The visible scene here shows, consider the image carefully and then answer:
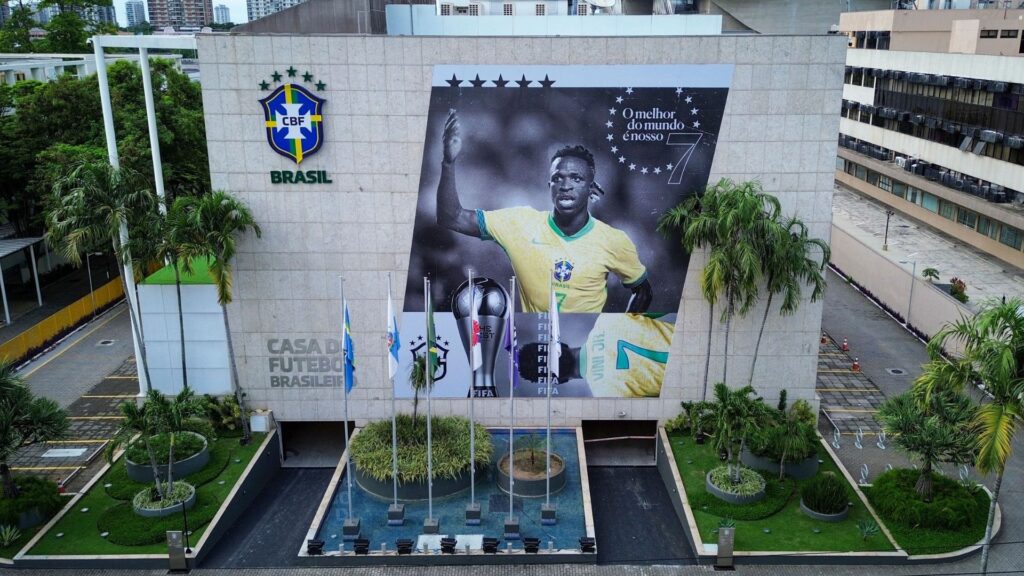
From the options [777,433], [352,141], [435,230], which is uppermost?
[352,141]

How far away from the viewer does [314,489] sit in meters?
33.2

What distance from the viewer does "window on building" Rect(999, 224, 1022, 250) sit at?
48.8 metres

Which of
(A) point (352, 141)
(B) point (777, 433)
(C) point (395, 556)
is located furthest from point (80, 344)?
(B) point (777, 433)

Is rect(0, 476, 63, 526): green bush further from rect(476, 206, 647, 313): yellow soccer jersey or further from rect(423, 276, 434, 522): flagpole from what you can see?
rect(476, 206, 647, 313): yellow soccer jersey

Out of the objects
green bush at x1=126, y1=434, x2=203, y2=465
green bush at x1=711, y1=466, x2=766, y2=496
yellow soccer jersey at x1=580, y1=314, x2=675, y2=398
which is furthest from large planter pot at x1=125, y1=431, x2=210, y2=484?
green bush at x1=711, y1=466, x2=766, y2=496

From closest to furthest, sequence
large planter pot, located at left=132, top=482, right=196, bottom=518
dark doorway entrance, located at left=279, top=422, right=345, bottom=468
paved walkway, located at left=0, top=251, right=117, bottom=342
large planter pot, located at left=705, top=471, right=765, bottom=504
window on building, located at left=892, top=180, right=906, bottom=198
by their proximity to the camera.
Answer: large planter pot, located at left=132, top=482, right=196, bottom=518
large planter pot, located at left=705, top=471, right=765, bottom=504
dark doorway entrance, located at left=279, top=422, right=345, bottom=468
paved walkway, located at left=0, top=251, right=117, bottom=342
window on building, located at left=892, top=180, right=906, bottom=198

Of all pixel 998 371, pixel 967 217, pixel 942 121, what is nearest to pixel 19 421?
pixel 998 371

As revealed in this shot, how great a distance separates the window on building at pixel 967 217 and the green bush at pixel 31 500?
5122 cm

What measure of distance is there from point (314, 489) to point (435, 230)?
10.9 metres

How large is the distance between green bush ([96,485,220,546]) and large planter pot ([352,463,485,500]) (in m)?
5.20

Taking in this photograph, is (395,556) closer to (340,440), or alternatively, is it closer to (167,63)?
(340,440)

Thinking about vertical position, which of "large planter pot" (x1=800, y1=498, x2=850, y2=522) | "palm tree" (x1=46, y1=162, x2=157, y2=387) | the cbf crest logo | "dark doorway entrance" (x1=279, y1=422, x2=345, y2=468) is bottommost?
"dark doorway entrance" (x1=279, y1=422, x2=345, y2=468)

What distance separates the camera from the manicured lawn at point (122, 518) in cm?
2806

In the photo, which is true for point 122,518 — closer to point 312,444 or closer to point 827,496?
point 312,444
